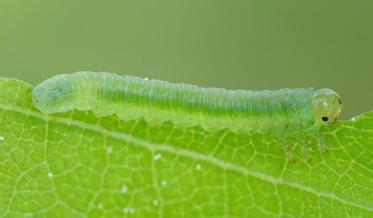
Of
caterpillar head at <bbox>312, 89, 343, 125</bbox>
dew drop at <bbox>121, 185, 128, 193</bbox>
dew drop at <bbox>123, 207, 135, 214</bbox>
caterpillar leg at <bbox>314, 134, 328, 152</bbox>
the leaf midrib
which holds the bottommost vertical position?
dew drop at <bbox>123, 207, 135, 214</bbox>

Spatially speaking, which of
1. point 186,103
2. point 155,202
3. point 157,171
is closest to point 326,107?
point 186,103

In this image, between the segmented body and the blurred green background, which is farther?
the blurred green background

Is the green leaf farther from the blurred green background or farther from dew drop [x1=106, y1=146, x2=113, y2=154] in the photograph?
the blurred green background

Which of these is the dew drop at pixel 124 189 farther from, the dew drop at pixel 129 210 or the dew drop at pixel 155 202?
the dew drop at pixel 155 202

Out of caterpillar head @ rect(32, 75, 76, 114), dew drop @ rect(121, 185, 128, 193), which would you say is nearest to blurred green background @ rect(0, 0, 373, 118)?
caterpillar head @ rect(32, 75, 76, 114)

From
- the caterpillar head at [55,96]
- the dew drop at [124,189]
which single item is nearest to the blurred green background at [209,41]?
the caterpillar head at [55,96]
